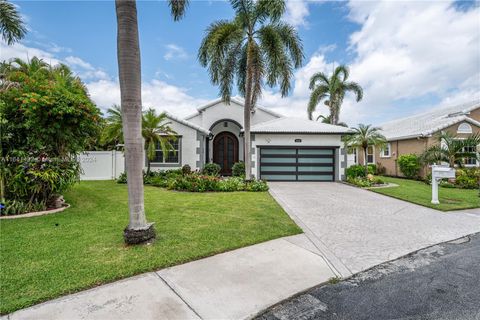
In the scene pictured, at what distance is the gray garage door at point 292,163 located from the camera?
15234 millimetres

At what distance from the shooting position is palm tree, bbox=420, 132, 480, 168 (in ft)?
43.1

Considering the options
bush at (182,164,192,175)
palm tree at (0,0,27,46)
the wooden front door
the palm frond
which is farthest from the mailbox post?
palm tree at (0,0,27,46)

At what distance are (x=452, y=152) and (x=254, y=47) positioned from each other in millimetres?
12622

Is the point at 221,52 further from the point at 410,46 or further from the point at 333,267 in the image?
the point at 333,267

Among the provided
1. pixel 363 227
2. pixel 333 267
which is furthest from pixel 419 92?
pixel 333 267

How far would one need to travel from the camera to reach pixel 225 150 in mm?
18875

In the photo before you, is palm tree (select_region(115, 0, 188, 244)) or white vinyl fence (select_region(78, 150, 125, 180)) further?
white vinyl fence (select_region(78, 150, 125, 180))

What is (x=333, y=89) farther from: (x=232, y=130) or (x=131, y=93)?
(x=131, y=93)

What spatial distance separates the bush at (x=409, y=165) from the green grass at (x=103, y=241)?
13429 millimetres

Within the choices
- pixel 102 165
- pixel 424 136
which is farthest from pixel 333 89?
pixel 102 165

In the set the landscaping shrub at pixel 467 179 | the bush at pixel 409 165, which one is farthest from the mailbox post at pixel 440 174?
the bush at pixel 409 165

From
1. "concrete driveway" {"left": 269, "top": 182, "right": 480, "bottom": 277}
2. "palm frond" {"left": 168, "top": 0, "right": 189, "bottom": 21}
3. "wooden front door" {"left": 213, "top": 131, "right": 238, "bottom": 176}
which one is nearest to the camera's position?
"concrete driveway" {"left": 269, "top": 182, "right": 480, "bottom": 277}

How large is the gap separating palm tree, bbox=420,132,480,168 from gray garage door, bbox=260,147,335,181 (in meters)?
5.52

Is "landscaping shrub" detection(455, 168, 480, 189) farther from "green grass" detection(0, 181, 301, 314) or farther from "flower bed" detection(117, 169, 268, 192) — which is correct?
"green grass" detection(0, 181, 301, 314)
